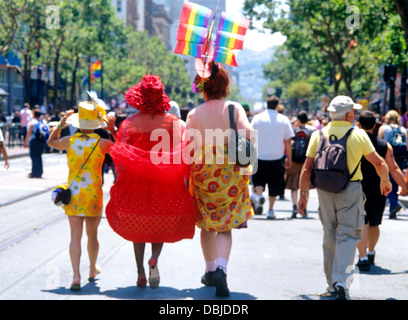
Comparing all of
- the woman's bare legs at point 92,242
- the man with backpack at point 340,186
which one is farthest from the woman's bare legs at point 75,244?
the man with backpack at point 340,186

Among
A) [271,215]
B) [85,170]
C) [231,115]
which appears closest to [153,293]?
[85,170]

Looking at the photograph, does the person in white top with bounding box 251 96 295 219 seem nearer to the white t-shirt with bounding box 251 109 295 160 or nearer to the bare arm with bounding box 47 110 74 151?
the white t-shirt with bounding box 251 109 295 160

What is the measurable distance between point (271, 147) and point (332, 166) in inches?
211

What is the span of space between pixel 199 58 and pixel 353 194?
1791mm

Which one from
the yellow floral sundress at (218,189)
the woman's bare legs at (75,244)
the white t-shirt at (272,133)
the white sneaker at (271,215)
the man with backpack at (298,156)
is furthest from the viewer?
the man with backpack at (298,156)

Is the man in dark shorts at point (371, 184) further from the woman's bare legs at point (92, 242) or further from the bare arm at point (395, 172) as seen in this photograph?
the woman's bare legs at point (92, 242)

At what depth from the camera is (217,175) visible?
6.50 metres

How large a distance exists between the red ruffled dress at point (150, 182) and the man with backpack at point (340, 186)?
1.19 meters

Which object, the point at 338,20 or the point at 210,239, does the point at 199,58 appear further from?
the point at 338,20

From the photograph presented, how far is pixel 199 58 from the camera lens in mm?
6699

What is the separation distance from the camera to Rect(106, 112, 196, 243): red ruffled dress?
6328 mm

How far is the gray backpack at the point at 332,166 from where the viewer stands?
640cm

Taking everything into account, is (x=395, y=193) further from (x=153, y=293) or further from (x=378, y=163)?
(x=153, y=293)
